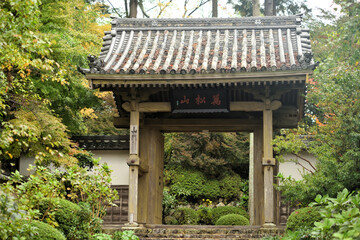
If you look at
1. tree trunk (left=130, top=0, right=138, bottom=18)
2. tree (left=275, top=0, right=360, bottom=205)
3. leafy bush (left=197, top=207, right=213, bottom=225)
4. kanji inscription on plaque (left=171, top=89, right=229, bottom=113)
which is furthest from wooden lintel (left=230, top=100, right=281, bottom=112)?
tree trunk (left=130, top=0, right=138, bottom=18)

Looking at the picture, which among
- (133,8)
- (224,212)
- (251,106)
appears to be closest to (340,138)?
(251,106)

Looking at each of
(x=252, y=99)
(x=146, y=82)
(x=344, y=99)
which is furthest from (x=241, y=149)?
(x=344, y=99)

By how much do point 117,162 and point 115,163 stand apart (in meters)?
0.07

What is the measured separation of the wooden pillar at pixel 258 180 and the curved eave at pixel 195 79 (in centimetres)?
228

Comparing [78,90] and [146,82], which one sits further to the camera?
[78,90]

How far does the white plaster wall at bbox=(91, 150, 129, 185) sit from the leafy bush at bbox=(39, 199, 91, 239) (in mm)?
5517

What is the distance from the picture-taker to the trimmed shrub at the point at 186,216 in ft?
69.9

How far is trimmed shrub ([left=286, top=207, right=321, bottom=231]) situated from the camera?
9.78 metres

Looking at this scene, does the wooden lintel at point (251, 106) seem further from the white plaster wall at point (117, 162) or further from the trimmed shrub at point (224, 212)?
the trimmed shrub at point (224, 212)

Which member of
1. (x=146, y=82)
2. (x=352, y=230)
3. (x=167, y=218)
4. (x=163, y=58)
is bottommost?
(x=352, y=230)

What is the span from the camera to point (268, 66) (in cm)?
1327

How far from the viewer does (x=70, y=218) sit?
10164mm

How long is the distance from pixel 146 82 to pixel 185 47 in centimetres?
245

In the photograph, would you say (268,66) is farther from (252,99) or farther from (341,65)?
(341,65)
